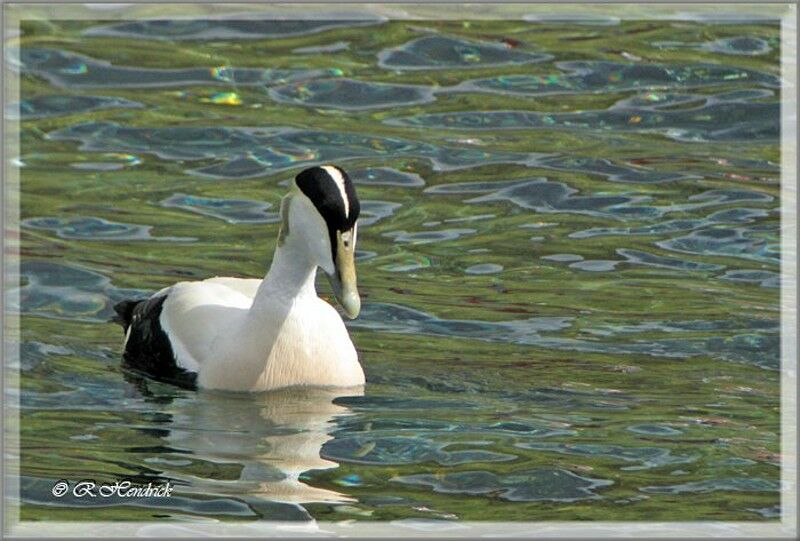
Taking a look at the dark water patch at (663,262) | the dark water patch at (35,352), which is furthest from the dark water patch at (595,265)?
the dark water patch at (35,352)

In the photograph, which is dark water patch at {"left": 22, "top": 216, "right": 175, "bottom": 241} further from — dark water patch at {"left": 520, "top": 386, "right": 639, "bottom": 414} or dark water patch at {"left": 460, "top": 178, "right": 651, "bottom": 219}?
dark water patch at {"left": 520, "top": 386, "right": 639, "bottom": 414}

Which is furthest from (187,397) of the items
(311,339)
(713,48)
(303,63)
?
(713,48)

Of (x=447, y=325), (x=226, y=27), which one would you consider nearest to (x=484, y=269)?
(x=447, y=325)

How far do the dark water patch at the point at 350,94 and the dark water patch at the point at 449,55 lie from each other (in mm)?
416

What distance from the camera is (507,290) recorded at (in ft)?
34.3

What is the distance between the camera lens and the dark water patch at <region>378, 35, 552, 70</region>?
46.6 ft

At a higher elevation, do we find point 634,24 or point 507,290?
point 634,24

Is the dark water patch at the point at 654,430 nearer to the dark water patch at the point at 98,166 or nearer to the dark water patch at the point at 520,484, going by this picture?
the dark water patch at the point at 520,484

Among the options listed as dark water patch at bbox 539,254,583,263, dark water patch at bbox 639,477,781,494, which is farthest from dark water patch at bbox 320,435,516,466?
dark water patch at bbox 539,254,583,263

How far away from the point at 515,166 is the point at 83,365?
4109mm

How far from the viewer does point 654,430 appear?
27.3 ft

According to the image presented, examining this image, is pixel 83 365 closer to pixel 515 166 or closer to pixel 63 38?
pixel 515 166

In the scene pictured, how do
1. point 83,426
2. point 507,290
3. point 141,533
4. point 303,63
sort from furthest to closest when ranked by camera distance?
point 303,63, point 507,290, point 83,426, point 141,533

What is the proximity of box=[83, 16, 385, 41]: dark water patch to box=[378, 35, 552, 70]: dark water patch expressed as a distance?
1.85ft
